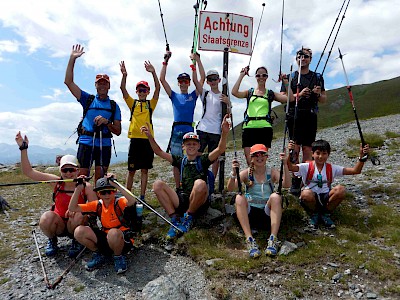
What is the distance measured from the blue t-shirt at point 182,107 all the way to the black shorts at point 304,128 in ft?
10.1

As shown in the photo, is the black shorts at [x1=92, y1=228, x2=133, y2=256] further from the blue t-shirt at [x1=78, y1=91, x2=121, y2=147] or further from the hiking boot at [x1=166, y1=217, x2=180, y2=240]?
the blue t-shirt at [x1=78, y1=91, x2=121, y2=147]

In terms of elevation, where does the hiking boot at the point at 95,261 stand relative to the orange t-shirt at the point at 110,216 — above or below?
below

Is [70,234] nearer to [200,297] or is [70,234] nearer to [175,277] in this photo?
[175,277]

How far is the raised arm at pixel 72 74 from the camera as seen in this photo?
29.3 ft

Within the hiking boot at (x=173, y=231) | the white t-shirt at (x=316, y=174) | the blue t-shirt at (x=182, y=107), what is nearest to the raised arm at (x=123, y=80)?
the blue t-shirt at (x=182, y=107)

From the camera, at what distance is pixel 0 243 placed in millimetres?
8742

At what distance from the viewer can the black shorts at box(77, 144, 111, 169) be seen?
9023 millimetres

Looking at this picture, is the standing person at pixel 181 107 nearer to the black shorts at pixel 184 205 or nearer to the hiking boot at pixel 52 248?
the black shorts at pixel 184 205

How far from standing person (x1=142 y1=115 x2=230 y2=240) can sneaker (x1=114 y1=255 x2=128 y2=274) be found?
1368 mm

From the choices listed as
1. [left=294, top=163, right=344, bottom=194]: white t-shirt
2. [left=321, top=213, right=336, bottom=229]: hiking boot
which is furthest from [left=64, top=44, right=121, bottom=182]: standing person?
[left=321, top=213, right=336, bottom=229]: hiking boot

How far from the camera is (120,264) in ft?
23.0

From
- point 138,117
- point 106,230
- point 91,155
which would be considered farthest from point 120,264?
point 138,117

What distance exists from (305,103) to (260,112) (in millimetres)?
1540

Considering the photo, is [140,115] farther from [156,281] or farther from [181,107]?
[156,281]
